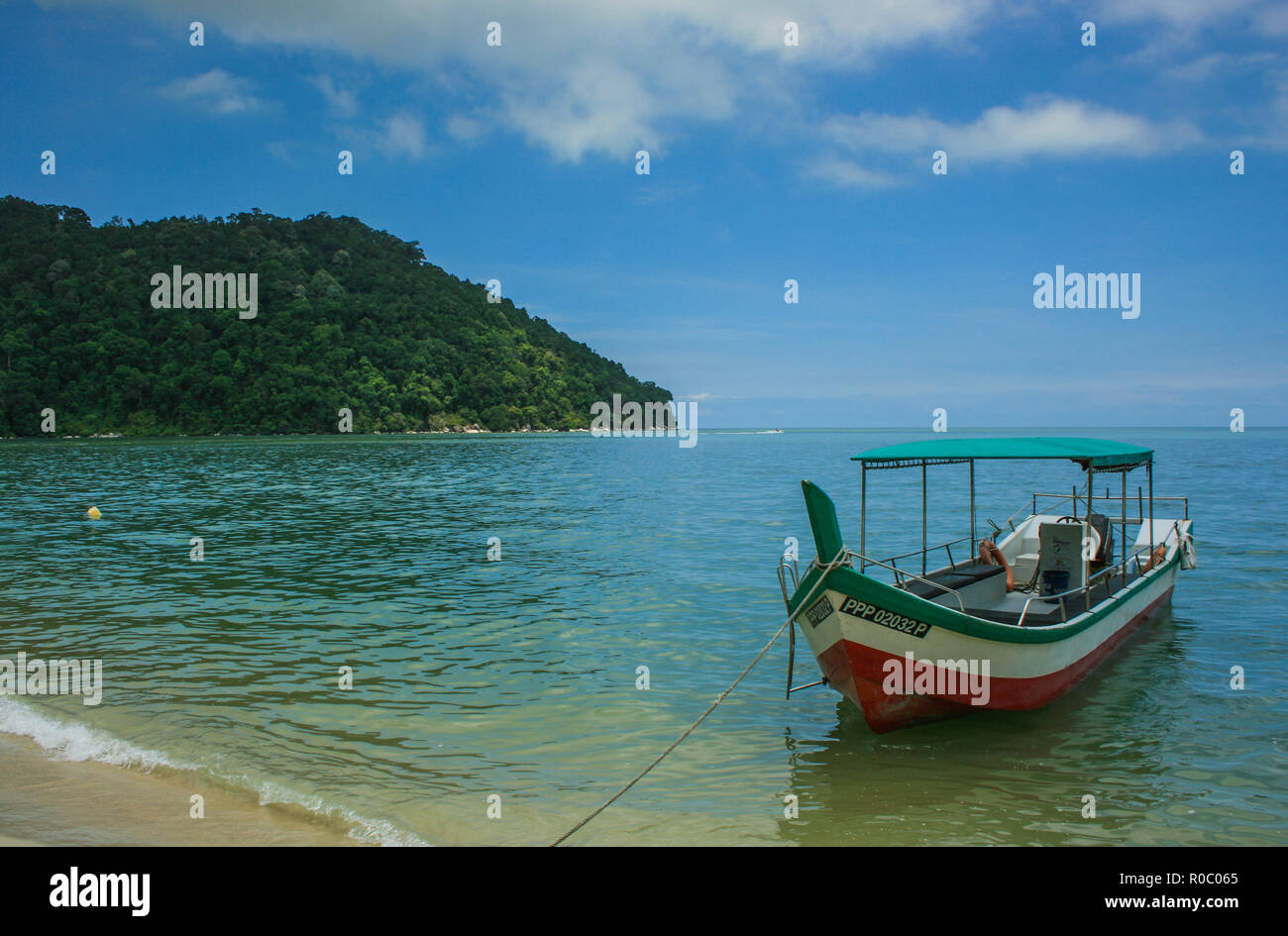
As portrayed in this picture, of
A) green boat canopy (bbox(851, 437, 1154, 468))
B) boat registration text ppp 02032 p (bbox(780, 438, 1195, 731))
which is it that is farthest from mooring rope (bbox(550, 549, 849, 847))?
green boat canopy (bbox(851, 437, 1154, 468))

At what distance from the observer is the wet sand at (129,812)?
645 centimetres

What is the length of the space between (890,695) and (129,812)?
23.3 feet

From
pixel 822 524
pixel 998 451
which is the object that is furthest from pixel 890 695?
pixel 998 451

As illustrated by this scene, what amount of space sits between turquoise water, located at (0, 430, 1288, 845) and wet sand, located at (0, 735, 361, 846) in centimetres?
24

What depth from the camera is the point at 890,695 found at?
895 centimetres

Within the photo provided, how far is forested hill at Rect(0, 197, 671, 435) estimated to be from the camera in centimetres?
11331

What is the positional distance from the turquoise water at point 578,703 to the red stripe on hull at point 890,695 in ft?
0.74

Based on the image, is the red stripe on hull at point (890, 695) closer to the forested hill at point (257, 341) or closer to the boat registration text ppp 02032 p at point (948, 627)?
the boat registration text ppp 02032 p at point (948, 627)

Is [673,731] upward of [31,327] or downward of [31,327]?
downward

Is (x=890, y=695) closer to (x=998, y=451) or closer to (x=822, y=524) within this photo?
(x=822, y=524)
